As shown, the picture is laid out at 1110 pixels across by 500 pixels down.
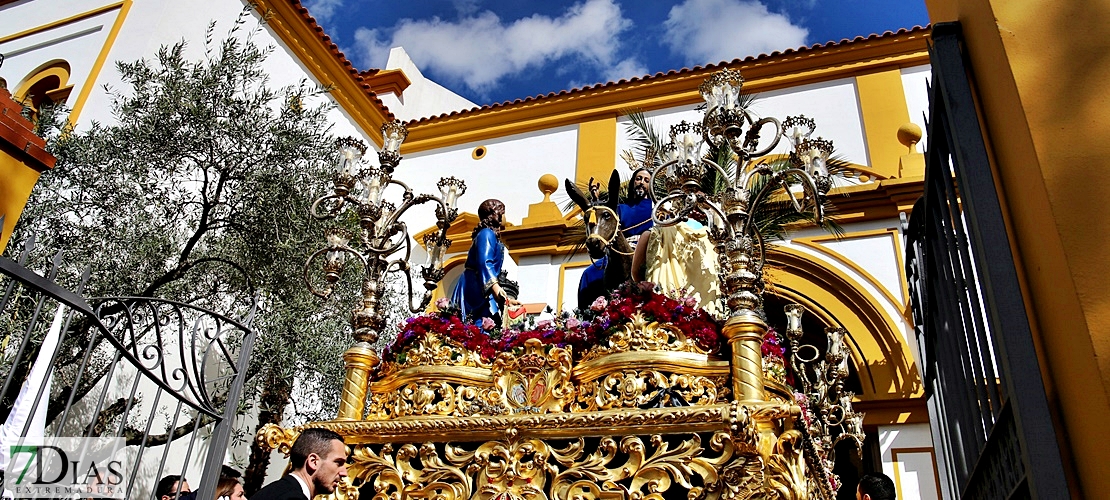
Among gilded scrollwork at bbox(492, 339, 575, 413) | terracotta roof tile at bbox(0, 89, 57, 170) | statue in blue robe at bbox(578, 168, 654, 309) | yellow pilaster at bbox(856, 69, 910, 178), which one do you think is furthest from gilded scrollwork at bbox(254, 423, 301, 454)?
yellow pilaster at bbox(856, 69, 910, 178)

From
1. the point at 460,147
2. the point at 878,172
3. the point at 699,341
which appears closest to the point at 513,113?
the point at 460,147

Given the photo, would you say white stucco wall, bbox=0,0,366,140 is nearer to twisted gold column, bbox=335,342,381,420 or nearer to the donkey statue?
the donkey statue

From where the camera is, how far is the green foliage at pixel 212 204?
727 cm

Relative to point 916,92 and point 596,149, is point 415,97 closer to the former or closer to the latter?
point 596,149

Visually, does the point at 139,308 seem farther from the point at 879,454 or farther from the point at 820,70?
the point at 820,70

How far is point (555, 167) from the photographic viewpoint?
40.9 feet

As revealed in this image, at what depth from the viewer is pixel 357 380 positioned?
3805 mm

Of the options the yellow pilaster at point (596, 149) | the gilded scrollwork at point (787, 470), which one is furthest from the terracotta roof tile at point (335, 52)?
the gilded scrollwork at point (787, 470)

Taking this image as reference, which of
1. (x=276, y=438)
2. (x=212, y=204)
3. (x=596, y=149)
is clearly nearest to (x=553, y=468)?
(x=276, y=438)

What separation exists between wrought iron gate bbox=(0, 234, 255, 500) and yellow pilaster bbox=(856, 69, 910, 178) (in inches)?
343

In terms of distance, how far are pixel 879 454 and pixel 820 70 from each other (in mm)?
6175

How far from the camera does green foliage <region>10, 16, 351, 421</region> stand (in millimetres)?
7273

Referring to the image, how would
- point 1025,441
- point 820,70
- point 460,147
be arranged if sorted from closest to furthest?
point 1025,441, point 820,70, point 460,147

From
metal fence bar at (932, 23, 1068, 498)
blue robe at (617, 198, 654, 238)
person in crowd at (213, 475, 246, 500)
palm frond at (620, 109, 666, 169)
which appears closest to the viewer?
metal fence bar at (932, 23, 1068, 498)
